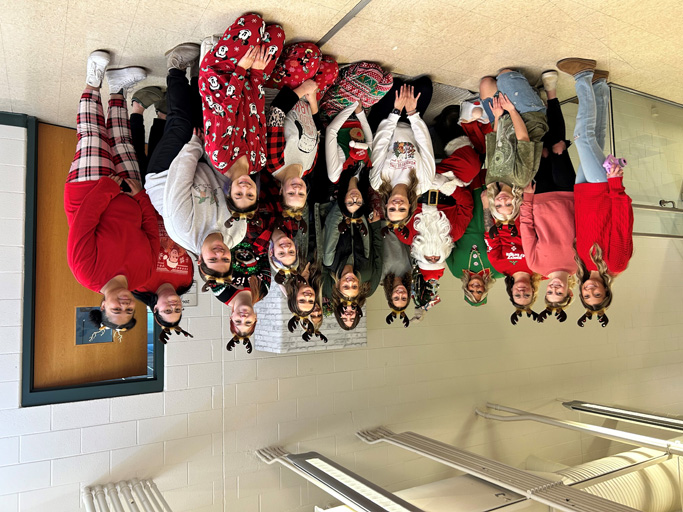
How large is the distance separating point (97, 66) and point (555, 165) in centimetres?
274

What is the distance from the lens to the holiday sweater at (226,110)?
7.75 feet

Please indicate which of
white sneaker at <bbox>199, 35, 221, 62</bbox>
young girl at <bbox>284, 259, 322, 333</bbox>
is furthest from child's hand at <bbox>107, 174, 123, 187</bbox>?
young girl at <bbox>284, 259, 322, 333</bbox>

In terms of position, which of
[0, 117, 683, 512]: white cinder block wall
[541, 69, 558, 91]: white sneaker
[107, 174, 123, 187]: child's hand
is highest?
[541, 69, 558, 91]: white sneaker

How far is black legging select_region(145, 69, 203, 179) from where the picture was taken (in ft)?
8.36

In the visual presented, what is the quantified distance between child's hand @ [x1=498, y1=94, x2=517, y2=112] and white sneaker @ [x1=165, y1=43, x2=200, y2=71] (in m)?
1.80

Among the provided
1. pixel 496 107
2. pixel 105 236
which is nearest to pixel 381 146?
pixel 496 107

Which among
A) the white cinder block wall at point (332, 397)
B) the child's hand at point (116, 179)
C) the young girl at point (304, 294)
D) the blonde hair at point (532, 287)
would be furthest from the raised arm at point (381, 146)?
the white cinder block wall at point (332, 397)

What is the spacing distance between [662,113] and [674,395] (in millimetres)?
5450

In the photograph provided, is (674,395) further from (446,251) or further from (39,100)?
(39,100)

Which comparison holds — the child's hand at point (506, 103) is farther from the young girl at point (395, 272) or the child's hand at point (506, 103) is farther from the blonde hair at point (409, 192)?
the young girl at point (395, 272)

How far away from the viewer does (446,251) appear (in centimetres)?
350

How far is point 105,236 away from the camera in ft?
8.14

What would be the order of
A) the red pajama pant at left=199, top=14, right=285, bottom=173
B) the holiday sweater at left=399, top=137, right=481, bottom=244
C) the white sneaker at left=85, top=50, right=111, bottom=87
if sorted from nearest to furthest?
the red pajama pant at left=199, top=14, right=285, bottom=173
the white sneaker at left=85, top=50, right=111, bottom=87
the holiday sweater at left=399, top=137, right=481, bottom=244

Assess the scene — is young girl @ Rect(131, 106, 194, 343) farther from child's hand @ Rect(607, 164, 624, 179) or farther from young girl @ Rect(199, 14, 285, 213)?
child's hand @ Rect(607, 164, 624, 179)
